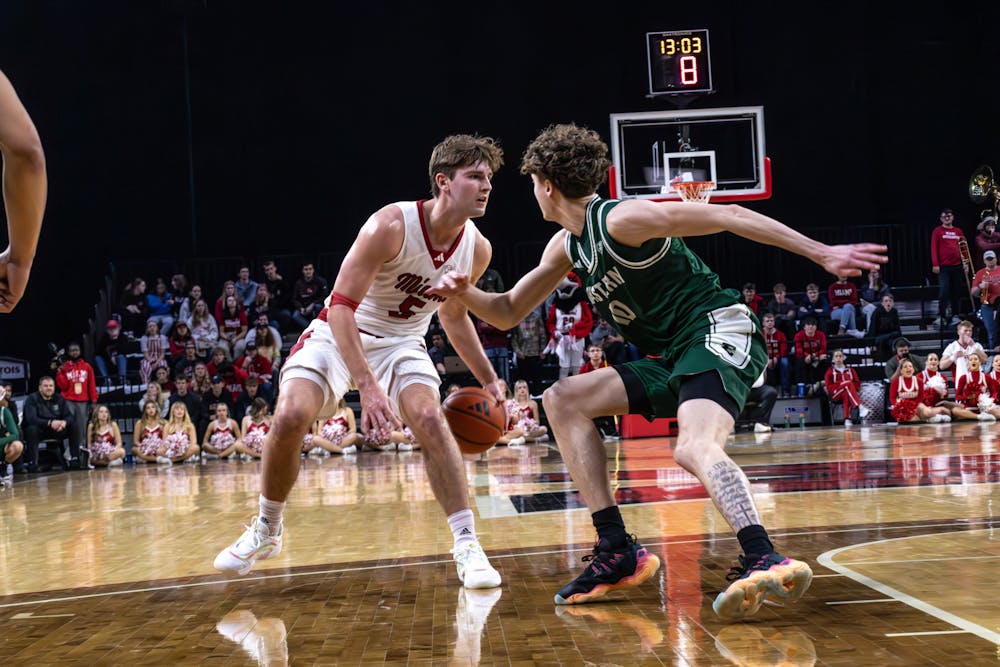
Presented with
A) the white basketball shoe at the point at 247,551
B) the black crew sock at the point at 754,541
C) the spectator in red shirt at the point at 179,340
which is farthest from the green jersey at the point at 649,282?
the spectator in red shirt at the point at 179,340

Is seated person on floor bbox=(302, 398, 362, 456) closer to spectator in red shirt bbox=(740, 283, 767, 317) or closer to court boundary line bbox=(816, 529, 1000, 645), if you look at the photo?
spectator in red shirt bbox=(740, 283, 767, 317)

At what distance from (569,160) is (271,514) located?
2.04 metres

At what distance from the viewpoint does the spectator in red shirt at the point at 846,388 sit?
47.3 feet

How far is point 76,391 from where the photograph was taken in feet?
44.9

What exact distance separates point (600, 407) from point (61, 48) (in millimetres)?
17301

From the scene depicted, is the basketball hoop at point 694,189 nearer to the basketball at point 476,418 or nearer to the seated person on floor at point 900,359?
the seated person on floor at point 900,359

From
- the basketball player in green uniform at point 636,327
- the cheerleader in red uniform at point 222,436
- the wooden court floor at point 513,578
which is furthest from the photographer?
the cheerleader in red uniform at point 222,436

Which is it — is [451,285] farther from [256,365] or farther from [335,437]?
[256,365]

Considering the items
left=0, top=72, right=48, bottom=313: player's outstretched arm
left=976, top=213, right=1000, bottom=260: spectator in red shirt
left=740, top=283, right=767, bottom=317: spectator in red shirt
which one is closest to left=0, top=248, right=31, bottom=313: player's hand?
left=0, top=72, right=48, bottom=313: player's outstretched arm

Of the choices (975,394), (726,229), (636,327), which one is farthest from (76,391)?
(726,229)

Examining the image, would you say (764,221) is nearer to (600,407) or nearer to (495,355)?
(600,407)

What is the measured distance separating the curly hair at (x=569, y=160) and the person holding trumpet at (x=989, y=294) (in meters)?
12.7

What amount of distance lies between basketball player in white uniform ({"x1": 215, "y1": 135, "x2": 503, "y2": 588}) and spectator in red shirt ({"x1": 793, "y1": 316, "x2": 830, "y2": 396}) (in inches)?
418

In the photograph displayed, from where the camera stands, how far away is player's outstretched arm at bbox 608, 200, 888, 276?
334cm
